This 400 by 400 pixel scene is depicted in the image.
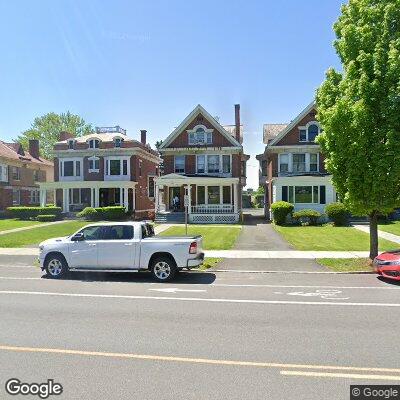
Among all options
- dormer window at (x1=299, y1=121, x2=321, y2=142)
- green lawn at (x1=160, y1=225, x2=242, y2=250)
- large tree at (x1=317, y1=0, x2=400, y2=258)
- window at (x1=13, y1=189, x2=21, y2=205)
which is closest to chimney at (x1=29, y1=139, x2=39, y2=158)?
window at (x1=13, y1=189, x2=21, y2=205)

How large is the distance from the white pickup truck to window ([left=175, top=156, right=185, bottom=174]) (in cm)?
2583

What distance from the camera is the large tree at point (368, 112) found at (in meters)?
13.4

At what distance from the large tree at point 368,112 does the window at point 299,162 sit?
22.4 meters

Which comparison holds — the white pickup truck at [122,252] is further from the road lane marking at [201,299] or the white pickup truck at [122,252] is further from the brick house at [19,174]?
the brick house at [19,174]

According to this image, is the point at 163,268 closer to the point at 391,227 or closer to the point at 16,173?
the point at 391,227

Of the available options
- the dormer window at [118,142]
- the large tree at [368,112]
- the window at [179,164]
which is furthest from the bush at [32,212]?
the large tree at [368,112]

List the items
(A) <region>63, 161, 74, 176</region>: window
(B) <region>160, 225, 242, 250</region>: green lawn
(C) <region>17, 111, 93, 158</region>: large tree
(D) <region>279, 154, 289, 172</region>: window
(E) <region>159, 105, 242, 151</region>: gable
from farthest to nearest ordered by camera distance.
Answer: (C) <region>17, 111, 93, 158</region>: large tree → (A) <region>63, 161, 74, 176</region>: window → (E) <region>159, 105, 242, 151</region>: gable → (D) <region>279, 154, 289, 172</region>: window → (B) <region>160, 225, 242, 250</region>: green lawn

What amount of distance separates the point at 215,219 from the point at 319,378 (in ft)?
99.8

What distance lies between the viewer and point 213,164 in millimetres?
38594

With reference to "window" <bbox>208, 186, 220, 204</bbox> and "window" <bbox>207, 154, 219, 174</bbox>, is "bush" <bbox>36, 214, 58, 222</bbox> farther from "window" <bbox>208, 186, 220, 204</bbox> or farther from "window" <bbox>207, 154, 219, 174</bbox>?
"window" <bbox>207, 154, 219, 174</bbox>

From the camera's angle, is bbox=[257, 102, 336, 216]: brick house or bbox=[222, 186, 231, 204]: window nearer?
bbox=[257, 102, 336, 216]: brick house

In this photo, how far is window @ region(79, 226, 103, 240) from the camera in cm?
1308

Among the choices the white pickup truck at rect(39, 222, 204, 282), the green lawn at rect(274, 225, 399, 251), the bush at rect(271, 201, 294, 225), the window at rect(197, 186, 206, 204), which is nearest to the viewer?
the white pickup truck at rect(39, 222, 204, 282)

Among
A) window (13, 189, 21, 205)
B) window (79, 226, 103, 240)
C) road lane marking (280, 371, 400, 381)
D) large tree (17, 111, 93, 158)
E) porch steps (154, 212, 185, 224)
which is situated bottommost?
road lane marking (280, 371, 400, 381)
